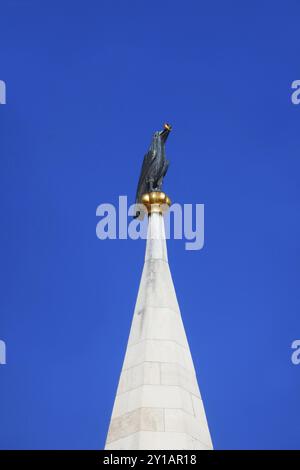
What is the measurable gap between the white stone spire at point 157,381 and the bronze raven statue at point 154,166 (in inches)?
82.1

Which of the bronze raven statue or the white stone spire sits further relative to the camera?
the bronze raven statue

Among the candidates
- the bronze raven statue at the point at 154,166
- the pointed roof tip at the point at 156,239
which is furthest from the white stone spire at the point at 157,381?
the bronze raven statue at the point at 154,166

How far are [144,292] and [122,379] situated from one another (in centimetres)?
234

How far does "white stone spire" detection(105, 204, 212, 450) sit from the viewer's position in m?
19.2

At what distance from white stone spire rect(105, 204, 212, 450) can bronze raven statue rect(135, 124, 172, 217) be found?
209 cm

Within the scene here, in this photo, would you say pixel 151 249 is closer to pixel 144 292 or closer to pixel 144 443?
pixel 144 292

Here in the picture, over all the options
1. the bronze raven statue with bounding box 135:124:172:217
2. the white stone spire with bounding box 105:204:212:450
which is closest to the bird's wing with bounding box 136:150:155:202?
the bronze raven statue with bounding box 135:124:172:217

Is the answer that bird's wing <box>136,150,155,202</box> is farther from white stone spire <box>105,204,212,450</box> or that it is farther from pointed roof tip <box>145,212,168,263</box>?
white stone spire <box>105,204,212,450</box>

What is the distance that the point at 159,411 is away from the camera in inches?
768

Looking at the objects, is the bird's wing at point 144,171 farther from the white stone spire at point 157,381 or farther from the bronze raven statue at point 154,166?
the white stone spire at point 157,381

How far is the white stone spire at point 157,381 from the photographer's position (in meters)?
19.2

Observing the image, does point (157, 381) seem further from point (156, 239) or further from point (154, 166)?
point (154, 166)

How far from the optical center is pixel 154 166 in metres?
24.4

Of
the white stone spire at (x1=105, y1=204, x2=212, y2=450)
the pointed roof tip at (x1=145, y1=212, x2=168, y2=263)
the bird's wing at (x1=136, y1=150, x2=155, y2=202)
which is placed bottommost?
the white stone spire at (x1=105, y1=204, x2=212, y2=450)
